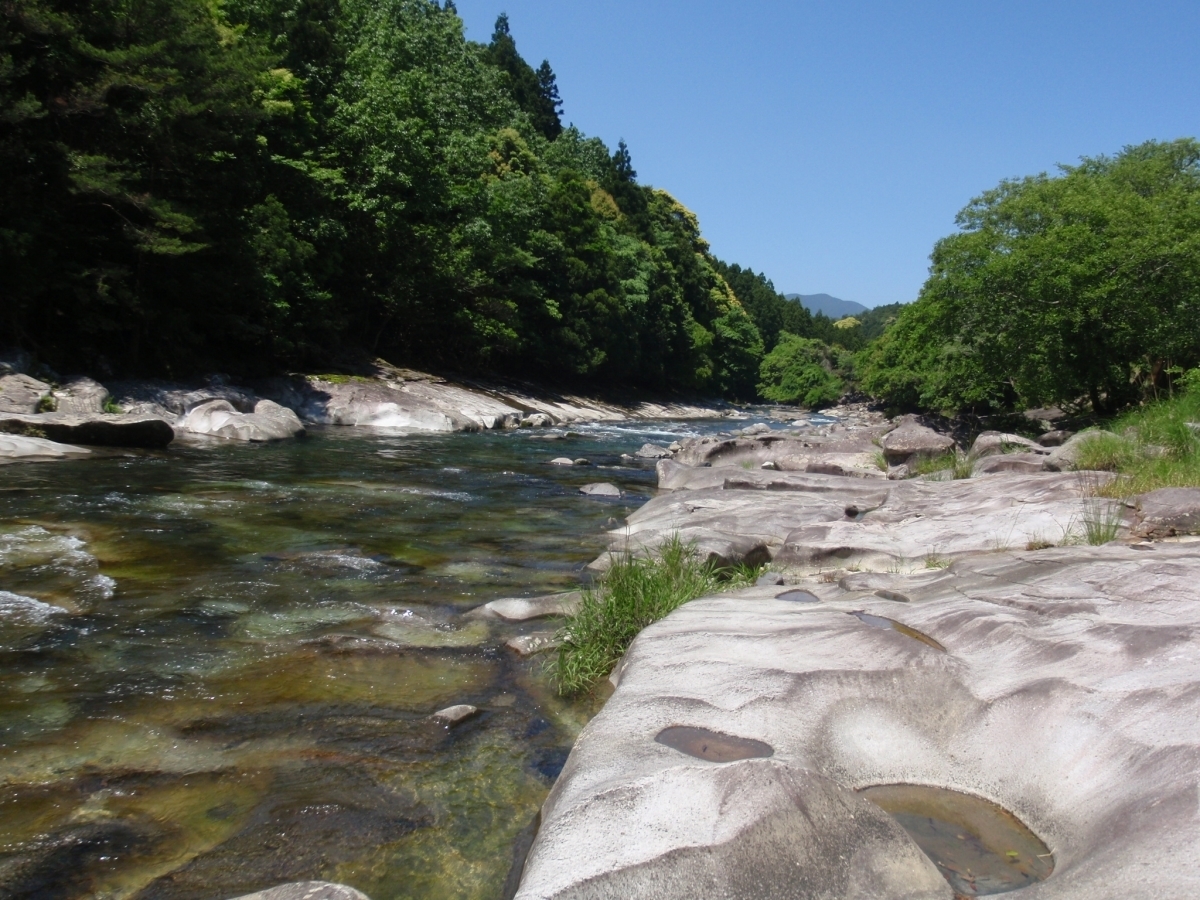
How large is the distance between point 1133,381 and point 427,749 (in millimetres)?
22975

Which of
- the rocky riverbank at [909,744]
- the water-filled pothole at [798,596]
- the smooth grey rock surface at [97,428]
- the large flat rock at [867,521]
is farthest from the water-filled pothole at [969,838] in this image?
the smooth grey rock surface at [97,428]

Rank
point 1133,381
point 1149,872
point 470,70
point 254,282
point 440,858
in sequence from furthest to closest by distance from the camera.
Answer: point 470,70 → point 254,282 → point 1133,381 → point 440,858 → point 1149,872

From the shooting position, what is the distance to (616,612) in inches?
246

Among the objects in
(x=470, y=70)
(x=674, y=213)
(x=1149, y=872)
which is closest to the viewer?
(x=1149, y=872)

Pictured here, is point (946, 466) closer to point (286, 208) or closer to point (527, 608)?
point (527, 608)

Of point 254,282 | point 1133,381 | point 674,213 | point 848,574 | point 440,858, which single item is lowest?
point 440,858

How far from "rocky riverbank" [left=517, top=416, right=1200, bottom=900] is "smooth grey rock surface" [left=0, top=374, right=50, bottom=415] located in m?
17.6

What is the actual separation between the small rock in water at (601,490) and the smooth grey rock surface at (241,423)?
966 centimetres

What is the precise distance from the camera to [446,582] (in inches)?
330

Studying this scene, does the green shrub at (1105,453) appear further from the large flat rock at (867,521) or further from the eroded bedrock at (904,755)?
the eroded bedrock at (904,755)

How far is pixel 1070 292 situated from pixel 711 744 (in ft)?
62.4

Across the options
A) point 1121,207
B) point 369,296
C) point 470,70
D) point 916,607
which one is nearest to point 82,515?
point 916,607

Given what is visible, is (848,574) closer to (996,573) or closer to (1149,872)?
(996,573)

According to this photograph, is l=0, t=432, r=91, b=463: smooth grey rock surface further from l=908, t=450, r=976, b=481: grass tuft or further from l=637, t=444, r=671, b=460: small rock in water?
l=908, t=450, r=976, b=481: grass tuft
